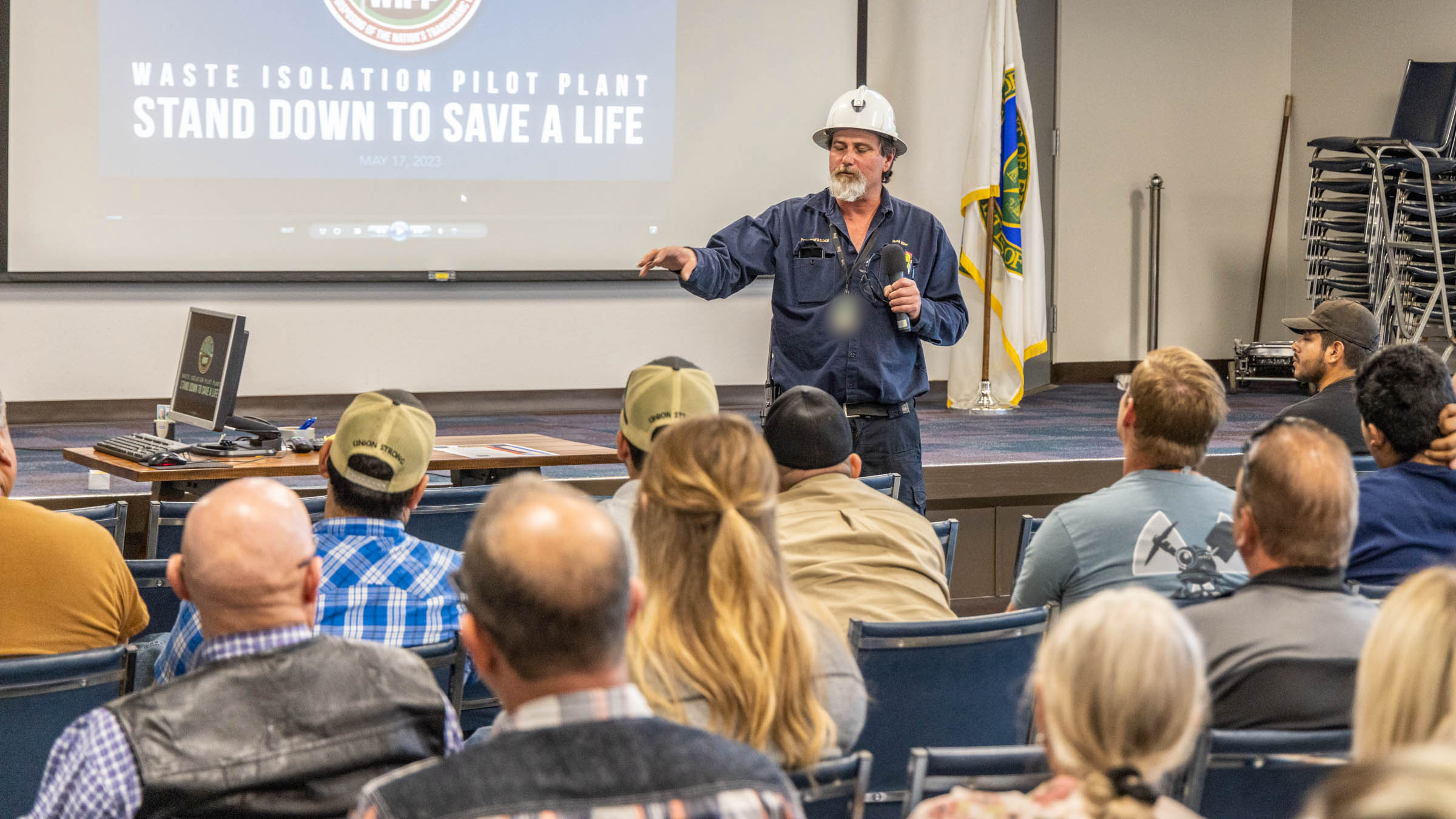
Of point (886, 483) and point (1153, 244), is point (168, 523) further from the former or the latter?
point (1153, 244)

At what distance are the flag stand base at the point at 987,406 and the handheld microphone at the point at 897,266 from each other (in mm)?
3986

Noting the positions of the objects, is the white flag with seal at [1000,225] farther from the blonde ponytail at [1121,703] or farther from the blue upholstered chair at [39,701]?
the blonde ponytail at [1121,703]

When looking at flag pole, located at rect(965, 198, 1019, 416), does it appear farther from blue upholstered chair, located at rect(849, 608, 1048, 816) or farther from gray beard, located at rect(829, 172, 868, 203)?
blue upholstered chair, located at rect(849, 608, 1048, 816)

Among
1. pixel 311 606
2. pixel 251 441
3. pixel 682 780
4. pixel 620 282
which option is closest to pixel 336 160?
pixel 620 282

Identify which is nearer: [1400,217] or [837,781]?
[837,781]

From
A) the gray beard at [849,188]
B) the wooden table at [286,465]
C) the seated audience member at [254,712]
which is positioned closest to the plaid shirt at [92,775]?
the seated audience member at [254,712]

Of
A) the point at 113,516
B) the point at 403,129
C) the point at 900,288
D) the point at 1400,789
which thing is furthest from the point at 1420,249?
the point at 1400,789

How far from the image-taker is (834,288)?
4398mm

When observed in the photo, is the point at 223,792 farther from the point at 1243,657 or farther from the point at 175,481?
the point at 175,481

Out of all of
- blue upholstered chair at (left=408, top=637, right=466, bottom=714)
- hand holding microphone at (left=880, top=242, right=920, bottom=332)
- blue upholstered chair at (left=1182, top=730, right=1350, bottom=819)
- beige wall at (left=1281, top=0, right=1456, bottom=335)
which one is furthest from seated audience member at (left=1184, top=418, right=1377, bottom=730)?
beige wall at (left=1281, top=0, right=1456, bottom=335)

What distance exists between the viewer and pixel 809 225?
4.50 m

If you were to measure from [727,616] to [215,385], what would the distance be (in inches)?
122

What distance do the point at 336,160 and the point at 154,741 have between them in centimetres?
627

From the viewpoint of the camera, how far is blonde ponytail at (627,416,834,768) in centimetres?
178
